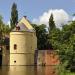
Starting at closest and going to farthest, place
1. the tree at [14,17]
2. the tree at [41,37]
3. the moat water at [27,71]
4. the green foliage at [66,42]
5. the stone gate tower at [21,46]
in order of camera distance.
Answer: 1. the green foliage at [66,42]
2. the moat water at [27,71]
3. the stone gate tower at [21,46]
4. the tree at [41,37]
5. the tree at [14,17]

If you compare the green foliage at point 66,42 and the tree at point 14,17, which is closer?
the green foliage at point 66,42

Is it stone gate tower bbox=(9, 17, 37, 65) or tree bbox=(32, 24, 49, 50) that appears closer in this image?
stone gate tower bbox=(9, 17, 37, 65)

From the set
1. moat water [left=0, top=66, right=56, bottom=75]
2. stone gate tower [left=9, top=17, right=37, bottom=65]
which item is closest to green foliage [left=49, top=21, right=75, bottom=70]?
moat water [left=0, top=66, right=56, bottom=75]

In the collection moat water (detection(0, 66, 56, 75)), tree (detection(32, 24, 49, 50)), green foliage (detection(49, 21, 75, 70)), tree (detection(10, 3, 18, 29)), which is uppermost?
tree (detection(10, 3, 18, 29))

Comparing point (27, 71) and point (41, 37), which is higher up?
point (41, 37)

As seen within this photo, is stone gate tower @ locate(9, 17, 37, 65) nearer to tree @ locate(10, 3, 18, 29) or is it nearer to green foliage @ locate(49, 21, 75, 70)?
tree @ locate(10, 3, 18, 29)

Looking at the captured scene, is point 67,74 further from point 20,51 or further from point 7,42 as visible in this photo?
point 7,42

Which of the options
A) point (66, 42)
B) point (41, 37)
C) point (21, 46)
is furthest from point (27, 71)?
point (41, 37)

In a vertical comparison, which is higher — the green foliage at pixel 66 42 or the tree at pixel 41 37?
the tree at pixel 41 37

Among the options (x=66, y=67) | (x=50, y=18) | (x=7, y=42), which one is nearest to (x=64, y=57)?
(x=66, y=67)

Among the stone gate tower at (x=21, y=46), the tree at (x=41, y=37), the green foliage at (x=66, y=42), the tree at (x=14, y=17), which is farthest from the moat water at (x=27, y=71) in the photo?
the tree at (x=14, y=17)

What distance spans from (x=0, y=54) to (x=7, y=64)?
2.87m

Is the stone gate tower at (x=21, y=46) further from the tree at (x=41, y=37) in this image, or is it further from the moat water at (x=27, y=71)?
the tree at (x=41, y=37)

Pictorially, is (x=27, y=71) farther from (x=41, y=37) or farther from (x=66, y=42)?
(x=41, y=37)
